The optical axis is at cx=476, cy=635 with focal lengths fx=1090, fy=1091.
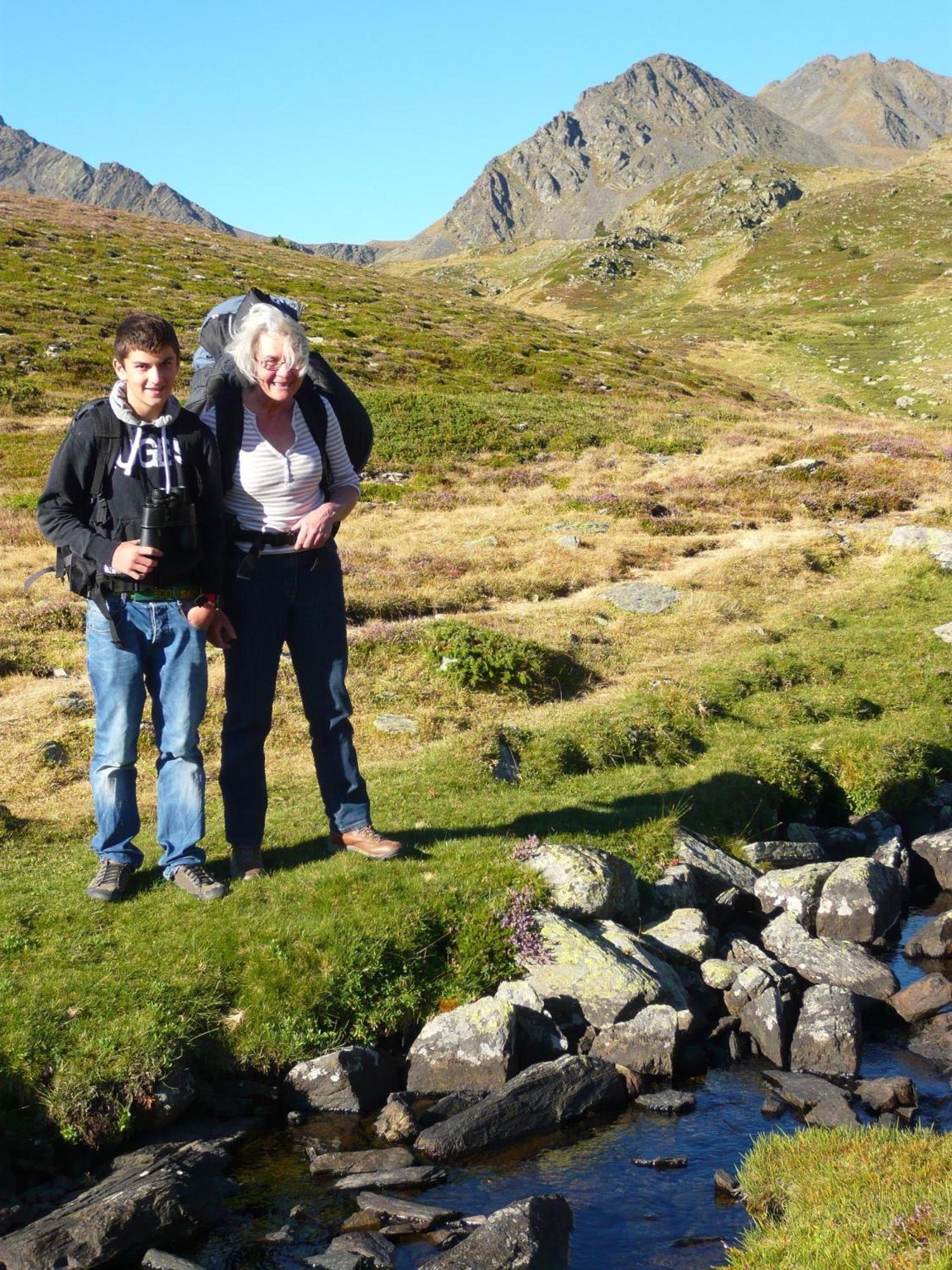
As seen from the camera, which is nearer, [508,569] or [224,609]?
[224,609]

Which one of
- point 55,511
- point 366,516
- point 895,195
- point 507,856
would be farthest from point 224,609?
point 895,195

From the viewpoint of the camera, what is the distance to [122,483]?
27.1 feet

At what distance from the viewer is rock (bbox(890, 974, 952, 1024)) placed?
10406mm

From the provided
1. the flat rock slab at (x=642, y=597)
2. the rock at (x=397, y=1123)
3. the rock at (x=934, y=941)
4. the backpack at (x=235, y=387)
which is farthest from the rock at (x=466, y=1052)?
the flat rock slab at (x=642, y=597)

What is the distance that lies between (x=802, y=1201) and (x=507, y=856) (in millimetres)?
4634

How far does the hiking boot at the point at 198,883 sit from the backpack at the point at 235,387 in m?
3.40

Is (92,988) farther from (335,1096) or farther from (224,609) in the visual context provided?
(224,609)

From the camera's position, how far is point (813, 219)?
147 meters

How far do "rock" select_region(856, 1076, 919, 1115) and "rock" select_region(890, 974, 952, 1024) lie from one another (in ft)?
5.09

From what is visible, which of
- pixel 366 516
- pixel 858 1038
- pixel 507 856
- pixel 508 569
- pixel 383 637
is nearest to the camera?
pixel 858 1038

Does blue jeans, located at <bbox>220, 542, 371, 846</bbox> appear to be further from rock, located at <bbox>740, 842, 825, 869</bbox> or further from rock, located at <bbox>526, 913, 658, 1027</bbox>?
rock, located at <bbox>740, 842, 825, 869</bbox>

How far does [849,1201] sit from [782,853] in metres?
7.00

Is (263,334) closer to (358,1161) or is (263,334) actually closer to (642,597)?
(358,1161)

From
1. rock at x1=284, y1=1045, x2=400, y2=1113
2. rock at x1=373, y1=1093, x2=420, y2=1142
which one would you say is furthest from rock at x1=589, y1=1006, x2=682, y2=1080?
rock at x1=284, y1=1045, x2=400, y2=1113
